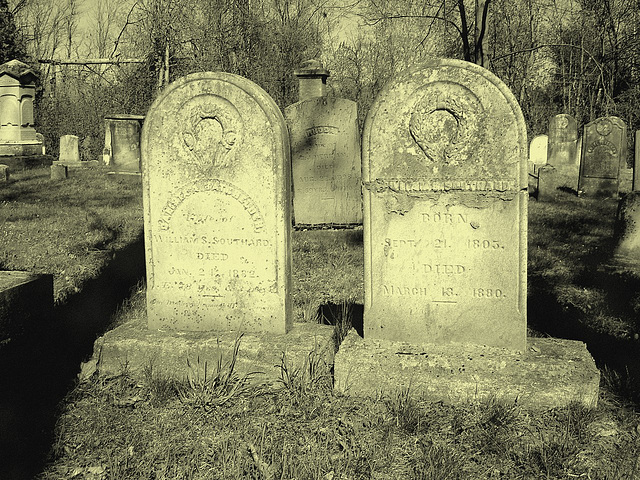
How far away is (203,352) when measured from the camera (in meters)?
4.12

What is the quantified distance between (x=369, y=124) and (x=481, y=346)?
1538mm

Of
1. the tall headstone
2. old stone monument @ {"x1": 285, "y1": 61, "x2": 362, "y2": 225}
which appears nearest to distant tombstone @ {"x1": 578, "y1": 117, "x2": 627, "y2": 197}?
old stone monument @ {"x1": 285, "y1": 61, "x2": 362, "y2": 225}

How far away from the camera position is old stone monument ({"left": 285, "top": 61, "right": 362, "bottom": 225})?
29.3ft

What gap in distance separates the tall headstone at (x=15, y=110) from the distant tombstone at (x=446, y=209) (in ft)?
51.8

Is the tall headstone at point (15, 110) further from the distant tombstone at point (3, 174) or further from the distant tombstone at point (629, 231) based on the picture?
the distant tombstone at point (629, 231)

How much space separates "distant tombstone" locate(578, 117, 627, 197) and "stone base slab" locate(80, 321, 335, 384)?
11.5m

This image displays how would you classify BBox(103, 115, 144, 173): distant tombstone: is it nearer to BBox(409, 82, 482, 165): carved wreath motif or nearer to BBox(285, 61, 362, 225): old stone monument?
BBox(285, 61, 362, 225): old stone monument

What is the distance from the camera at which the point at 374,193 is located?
156 inches

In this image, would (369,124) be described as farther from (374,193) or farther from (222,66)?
(222,66)

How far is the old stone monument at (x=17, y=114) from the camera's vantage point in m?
17.1

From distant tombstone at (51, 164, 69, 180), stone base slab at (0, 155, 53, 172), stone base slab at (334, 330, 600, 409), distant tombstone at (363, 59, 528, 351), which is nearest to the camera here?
stone base slab at (334, 330, 600, 409)

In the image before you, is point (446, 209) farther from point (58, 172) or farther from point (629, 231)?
point (58, 172)

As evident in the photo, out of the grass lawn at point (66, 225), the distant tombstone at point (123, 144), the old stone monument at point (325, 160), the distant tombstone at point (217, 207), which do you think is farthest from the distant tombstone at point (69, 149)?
the distant tombstone at point (217, 207)

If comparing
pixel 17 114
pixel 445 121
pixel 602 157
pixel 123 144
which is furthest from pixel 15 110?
pixel 445 121
